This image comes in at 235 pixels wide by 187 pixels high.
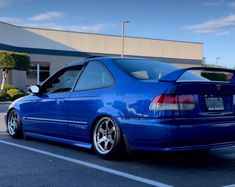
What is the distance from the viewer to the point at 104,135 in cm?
663

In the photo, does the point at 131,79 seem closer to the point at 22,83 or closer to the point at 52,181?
the point at 52,181

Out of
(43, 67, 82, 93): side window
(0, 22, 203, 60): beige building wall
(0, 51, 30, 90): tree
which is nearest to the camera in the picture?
(43, 67, 82, 93): side window

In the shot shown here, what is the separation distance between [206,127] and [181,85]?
620mm

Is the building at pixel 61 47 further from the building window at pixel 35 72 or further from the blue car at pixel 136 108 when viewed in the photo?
the blue car at pixel 136 108

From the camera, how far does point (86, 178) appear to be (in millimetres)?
5516

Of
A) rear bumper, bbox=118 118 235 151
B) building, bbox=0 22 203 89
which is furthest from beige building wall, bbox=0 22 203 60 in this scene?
rear bumper, bbox=118 118 235 151

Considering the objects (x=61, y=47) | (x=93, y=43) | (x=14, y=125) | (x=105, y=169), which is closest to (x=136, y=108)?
(x=105, y=169)

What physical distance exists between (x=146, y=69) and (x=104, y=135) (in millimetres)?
1133

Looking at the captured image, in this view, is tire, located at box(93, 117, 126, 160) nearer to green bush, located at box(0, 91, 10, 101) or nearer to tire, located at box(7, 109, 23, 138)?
tire, located at box(7, 109, 23, 138)

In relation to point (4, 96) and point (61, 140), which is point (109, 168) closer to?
point (61, 140)

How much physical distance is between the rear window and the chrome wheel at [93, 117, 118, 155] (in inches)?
29.5

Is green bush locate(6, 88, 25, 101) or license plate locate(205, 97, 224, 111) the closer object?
license plate locate(205, 97, 224, 111)

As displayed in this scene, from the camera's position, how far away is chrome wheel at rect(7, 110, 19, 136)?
882cm

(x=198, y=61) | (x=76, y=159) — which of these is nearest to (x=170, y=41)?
(x=198, y=61)
